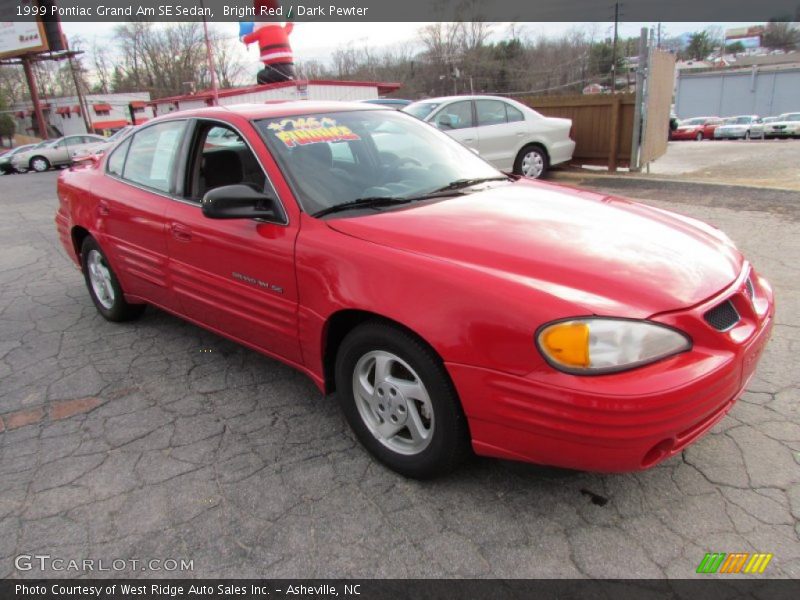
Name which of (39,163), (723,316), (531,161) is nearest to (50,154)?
(39,163)

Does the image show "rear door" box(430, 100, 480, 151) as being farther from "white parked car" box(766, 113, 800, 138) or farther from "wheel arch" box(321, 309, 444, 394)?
"white parked car" box(766, 113, 800, 138)

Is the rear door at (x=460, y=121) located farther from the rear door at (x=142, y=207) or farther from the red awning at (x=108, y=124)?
the red awning at (x=108, y=124)

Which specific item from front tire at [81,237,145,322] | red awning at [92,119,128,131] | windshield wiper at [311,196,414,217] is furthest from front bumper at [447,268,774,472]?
red awning at [92,119,128,131]

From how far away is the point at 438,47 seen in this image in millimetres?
51781

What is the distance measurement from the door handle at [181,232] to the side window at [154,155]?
320mm

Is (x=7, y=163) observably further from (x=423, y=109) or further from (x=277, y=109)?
(x=277, y=109)

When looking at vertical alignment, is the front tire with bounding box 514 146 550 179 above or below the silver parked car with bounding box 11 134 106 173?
above

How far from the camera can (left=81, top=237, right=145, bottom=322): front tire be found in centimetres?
430

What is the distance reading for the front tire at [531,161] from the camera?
10.0 meters

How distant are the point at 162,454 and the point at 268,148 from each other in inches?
63.2

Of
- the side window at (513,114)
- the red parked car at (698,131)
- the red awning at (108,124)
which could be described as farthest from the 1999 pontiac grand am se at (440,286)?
the red awning at (108,124)

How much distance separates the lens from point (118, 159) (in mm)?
4230

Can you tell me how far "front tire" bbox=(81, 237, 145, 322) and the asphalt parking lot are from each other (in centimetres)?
76

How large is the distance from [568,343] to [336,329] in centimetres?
110
